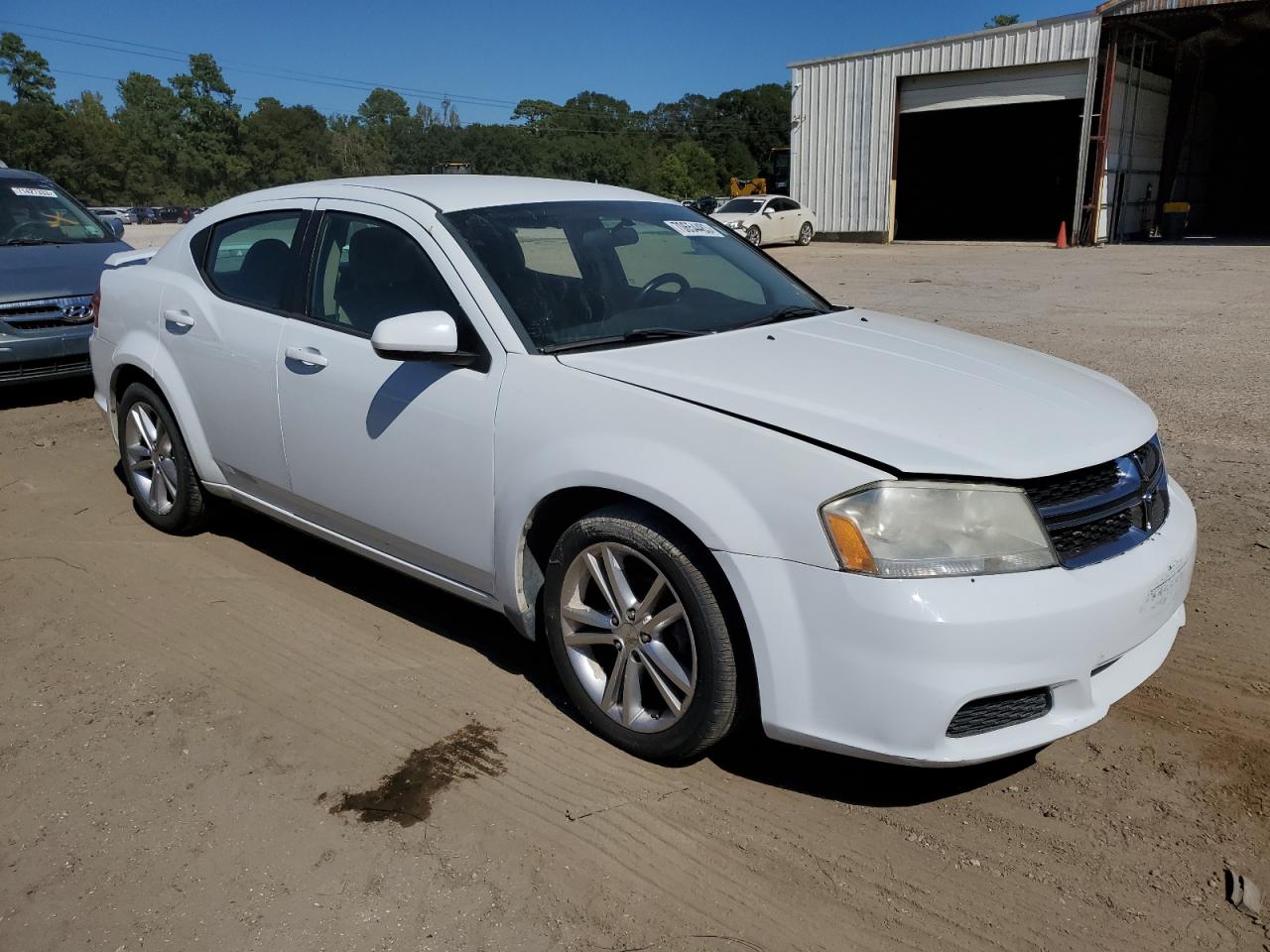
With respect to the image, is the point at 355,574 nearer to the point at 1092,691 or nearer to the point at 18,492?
the point at 18,492

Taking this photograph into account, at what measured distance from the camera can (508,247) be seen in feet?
11.8

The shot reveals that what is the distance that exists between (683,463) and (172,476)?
3236 millimetres

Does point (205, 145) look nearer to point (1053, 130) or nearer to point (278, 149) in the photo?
point (278, 149)

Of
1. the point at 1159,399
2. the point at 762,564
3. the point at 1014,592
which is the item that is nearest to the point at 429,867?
the point at 762,564

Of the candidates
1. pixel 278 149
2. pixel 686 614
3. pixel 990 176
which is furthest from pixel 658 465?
pixel 278 149

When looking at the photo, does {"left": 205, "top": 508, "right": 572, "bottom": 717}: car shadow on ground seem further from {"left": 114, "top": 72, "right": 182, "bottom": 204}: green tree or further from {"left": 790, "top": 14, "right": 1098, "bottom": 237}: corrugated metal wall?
{"left": 114, "top": 72, "right": 182, "bottom": 204}: green tree

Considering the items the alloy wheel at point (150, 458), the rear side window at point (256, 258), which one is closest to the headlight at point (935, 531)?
the rear side window at point (256, 258)

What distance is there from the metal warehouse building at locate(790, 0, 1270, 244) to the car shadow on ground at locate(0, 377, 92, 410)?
25.2m

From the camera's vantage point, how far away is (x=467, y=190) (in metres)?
3.96

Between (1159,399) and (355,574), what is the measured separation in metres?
5.86

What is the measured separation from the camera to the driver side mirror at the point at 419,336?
322 cm

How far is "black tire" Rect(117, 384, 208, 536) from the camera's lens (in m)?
4.79

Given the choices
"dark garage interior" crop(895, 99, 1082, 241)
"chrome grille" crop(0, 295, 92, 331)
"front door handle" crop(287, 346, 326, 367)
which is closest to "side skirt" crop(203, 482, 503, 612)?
"front door handle" crop(287, 346, 326, 367)

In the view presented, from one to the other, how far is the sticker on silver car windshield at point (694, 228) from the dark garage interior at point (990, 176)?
31196 mm
